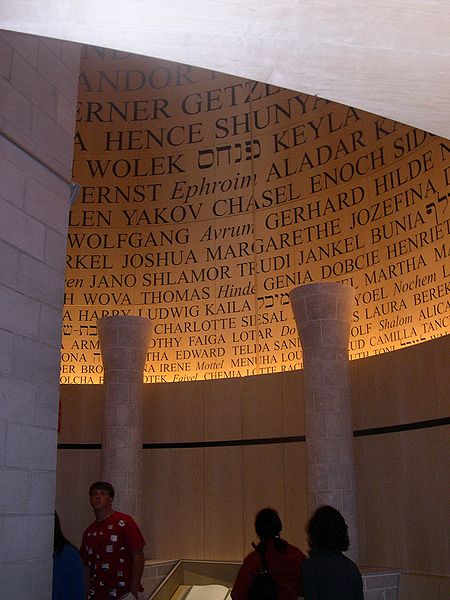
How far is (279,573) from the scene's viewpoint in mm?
3572

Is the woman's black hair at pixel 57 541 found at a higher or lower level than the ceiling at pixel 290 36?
lower

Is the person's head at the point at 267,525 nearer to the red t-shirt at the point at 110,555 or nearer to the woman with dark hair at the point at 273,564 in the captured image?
the woman with dark hair at the point at 273,564

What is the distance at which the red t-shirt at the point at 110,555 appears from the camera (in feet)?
Answer: 13.4

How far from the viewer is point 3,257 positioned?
338 centimetres

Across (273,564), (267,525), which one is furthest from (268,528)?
(273,564)

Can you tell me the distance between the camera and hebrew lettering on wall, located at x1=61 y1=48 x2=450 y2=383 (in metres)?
9.20

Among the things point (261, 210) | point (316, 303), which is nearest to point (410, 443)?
point (316, 303)

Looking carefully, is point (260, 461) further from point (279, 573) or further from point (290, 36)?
point (290, 36)

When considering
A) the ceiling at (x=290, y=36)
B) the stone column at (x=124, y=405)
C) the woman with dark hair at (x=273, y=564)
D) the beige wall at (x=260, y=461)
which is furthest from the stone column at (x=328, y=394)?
the ceiling at (x=290, y=36)

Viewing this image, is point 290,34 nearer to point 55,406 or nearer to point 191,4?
point 191,4

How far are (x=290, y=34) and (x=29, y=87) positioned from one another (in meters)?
2.59

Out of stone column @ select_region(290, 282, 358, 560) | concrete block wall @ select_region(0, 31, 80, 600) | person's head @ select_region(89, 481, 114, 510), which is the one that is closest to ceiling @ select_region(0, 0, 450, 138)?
concrete block wall @ select_region(0, 31, 80, 600)

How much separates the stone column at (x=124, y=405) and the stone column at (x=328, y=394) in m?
2.12

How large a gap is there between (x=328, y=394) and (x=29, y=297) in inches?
180
